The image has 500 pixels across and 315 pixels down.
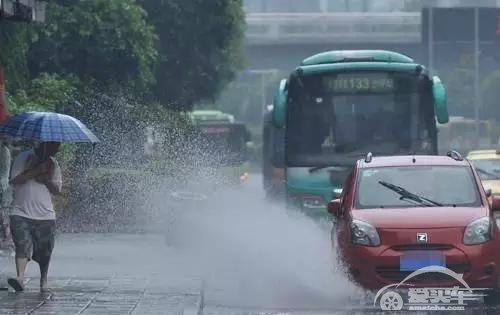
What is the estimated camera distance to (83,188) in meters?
26.1

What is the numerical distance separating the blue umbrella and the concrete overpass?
56206 millimetres

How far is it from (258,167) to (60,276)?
60.8 meters

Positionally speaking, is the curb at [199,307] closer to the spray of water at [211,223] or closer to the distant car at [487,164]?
the spray of water at [211,223]

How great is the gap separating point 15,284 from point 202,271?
3.81 meters

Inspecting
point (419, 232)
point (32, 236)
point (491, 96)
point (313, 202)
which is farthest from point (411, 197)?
point (491, 96)

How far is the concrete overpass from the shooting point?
234 feet

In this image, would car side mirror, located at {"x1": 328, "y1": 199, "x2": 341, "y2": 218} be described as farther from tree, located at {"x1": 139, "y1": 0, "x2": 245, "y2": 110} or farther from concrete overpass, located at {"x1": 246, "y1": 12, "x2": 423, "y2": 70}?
concrete overpass, located at {"x1": 246, "y1": 12, "x2": 423, "y2": 70}

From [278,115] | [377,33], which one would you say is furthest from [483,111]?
[278,115]

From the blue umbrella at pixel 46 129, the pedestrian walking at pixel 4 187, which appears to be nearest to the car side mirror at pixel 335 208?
the blue umbrella at pixel 46 129

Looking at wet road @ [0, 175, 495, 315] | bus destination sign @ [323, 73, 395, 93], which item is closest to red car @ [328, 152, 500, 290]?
wet road @ [0, 175, 495, 315]

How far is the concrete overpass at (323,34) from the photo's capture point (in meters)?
71.3

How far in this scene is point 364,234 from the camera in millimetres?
13375

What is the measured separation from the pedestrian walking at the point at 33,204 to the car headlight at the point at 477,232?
4.14 meters

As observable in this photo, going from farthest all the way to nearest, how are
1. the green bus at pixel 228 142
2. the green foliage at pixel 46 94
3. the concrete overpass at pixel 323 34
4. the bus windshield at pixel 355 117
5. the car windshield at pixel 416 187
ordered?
the concrete overpass at pixel 323 34, the green bus at pixel 228 142, the green foliage at pixel 46 94, the bus windshield at pixel 355 117, the car windshield at pixel 416 187
